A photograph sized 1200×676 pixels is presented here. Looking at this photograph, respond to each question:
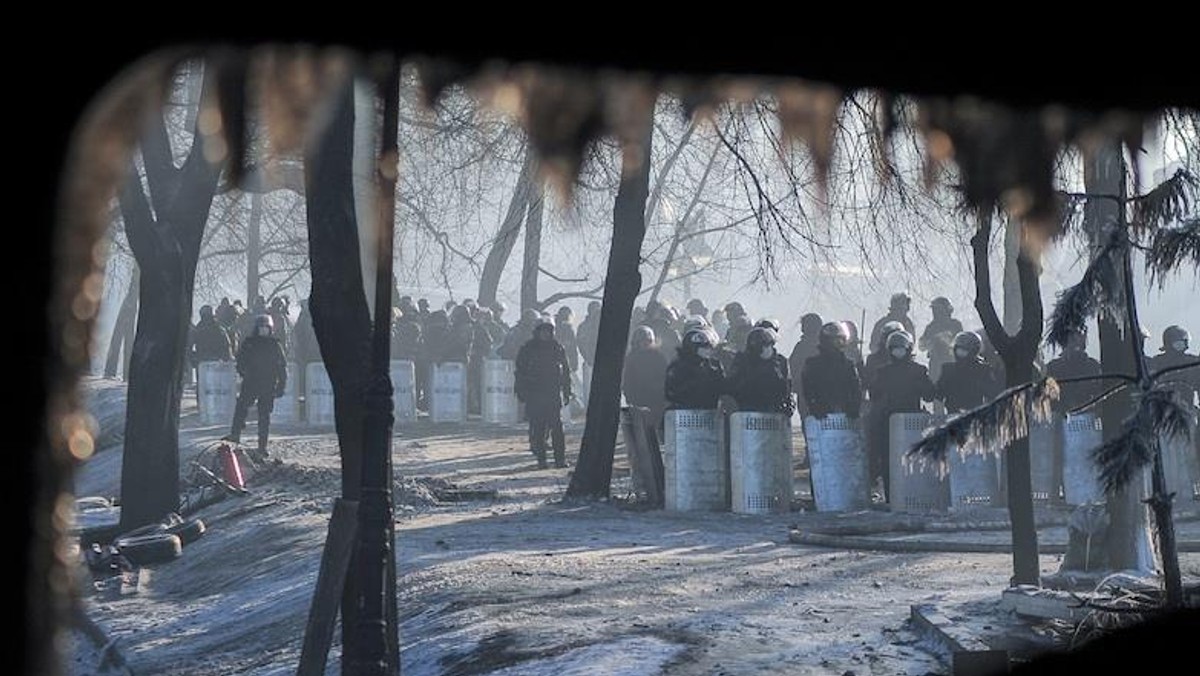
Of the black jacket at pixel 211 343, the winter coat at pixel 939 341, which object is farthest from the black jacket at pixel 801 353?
the black jacket at pixel 211 343

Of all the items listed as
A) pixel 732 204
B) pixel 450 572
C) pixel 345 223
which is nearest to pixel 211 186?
pixel 450 572

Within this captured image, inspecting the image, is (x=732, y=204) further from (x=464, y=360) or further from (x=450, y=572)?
(x=450, y=572)

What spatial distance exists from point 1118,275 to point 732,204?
28.0m

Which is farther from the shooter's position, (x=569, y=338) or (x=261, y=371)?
(x=569, y=338)

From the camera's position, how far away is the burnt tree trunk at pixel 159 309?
18.4 metres

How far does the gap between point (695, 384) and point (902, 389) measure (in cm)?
215

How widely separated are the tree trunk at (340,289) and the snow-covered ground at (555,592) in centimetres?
154

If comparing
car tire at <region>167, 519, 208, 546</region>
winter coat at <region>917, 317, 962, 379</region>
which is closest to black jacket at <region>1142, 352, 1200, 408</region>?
winter coat at <region>917, 317, 962, 379</region>

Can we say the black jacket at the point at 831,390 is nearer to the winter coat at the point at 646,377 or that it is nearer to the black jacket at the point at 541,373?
the winter coat at the point at 646,377

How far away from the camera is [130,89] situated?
4441 mm

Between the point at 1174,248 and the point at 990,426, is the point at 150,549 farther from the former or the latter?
the point at 1174,248

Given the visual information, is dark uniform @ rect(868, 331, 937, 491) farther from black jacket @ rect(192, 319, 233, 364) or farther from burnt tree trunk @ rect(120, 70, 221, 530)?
black jacket @ rect(192, 319, 233, 364)

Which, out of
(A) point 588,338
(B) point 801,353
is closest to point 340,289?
(B) point 801,353

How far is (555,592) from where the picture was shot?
1159 centimetres
